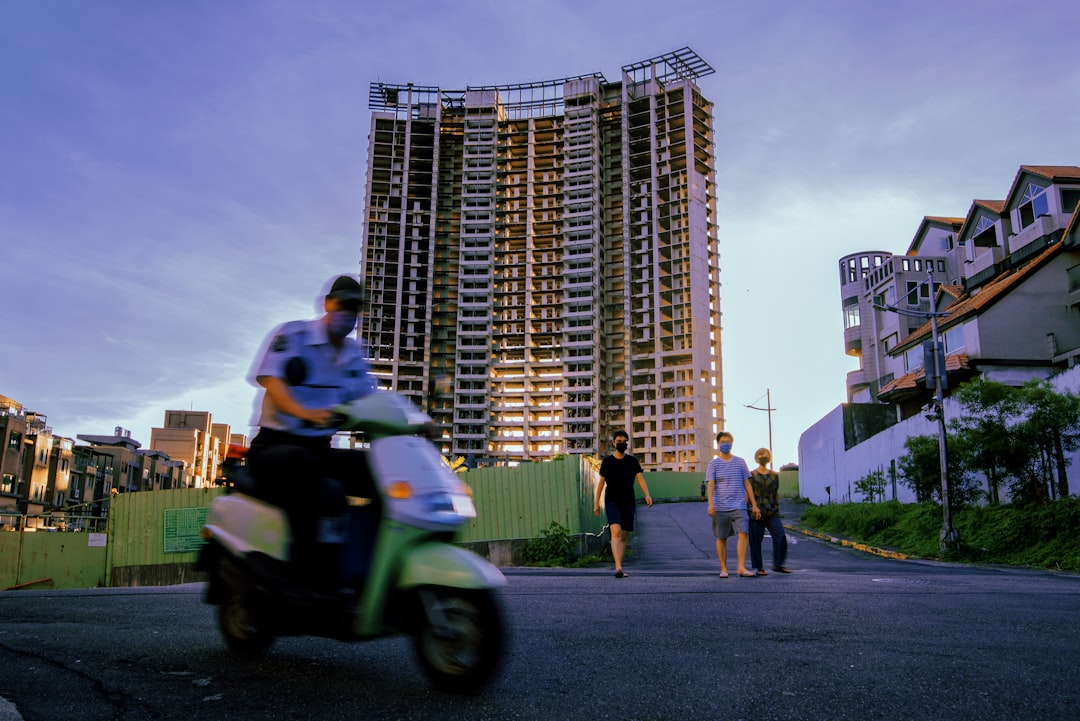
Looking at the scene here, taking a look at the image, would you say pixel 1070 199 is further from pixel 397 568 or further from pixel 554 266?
pixel 554 266

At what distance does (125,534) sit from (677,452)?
80492 mm

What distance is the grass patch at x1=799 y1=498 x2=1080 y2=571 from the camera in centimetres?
1562

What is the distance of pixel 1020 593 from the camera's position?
8.23 metres

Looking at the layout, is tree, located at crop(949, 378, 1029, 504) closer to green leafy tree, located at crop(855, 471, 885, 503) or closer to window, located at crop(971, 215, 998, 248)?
green leafy tree, located at crop(855, 471, 885, 503)

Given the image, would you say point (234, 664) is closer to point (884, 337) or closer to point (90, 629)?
point (90, 629)

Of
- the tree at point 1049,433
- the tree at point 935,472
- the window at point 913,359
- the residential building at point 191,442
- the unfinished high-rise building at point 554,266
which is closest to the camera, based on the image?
the tree at point 1049,433

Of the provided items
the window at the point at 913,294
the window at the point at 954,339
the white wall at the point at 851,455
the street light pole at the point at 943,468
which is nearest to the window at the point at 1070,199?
the window at the point at 954,339

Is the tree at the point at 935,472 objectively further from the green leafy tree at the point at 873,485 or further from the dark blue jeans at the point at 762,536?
the dark blue jeans at the point at 762,536

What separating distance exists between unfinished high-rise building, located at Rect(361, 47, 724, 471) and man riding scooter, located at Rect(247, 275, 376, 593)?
9508cm

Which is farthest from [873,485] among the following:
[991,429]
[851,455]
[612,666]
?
[612,666]

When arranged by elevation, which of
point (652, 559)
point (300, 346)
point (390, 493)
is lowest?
point (652, 559)

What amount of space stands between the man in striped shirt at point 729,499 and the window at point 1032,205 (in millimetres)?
30643

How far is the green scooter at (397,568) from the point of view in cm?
304

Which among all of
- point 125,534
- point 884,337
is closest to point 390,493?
point 125,534
